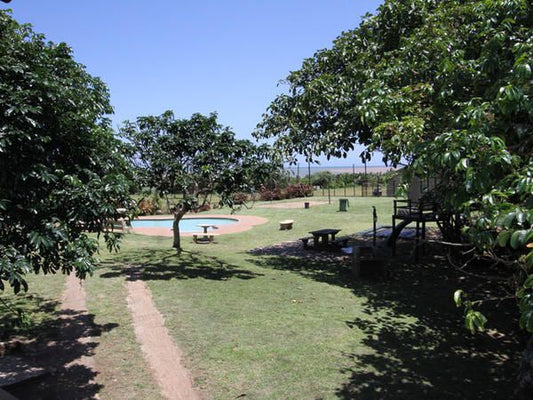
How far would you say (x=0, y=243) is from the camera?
3.45 metres

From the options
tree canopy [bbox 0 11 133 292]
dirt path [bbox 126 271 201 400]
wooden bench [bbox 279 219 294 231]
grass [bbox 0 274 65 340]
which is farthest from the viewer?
wooden bench [bbox 279 219 294 231]

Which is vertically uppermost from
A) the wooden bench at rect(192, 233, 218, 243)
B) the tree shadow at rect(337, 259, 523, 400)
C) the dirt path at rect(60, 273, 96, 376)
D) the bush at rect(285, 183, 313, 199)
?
the bush at rect(285, 183, 313, 199)

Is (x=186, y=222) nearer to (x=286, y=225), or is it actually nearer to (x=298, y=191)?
(x=286, y=225)

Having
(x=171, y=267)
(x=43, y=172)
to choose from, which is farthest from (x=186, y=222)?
(x=43, y=172)

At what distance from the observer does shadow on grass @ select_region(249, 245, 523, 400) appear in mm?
4859

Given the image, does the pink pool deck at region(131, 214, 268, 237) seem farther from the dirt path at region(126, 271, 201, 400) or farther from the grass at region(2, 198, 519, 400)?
the dirt path at region(126, 271, 201, 400)

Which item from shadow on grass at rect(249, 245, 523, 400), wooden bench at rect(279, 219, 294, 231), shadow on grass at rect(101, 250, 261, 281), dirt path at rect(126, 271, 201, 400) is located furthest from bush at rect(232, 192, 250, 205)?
dirt path at rect(126, 271, 201, 400)

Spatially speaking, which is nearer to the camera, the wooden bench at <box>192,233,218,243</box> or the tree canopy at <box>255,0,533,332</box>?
the tree canopy at <box>255,0,533,332</box>

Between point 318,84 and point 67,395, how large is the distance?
29.6 feet

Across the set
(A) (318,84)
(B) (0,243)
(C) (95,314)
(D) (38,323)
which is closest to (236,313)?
(C) (95,314)

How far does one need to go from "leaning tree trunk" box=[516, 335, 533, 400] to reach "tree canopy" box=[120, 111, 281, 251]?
22.9ft

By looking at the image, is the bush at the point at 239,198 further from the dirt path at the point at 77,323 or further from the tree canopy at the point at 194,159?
the dirt path at the point at 77,323

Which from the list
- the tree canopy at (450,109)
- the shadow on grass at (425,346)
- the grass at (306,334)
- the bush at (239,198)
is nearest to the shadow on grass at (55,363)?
the grass at (306,334)

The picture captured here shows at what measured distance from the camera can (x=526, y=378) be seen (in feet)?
14.1
